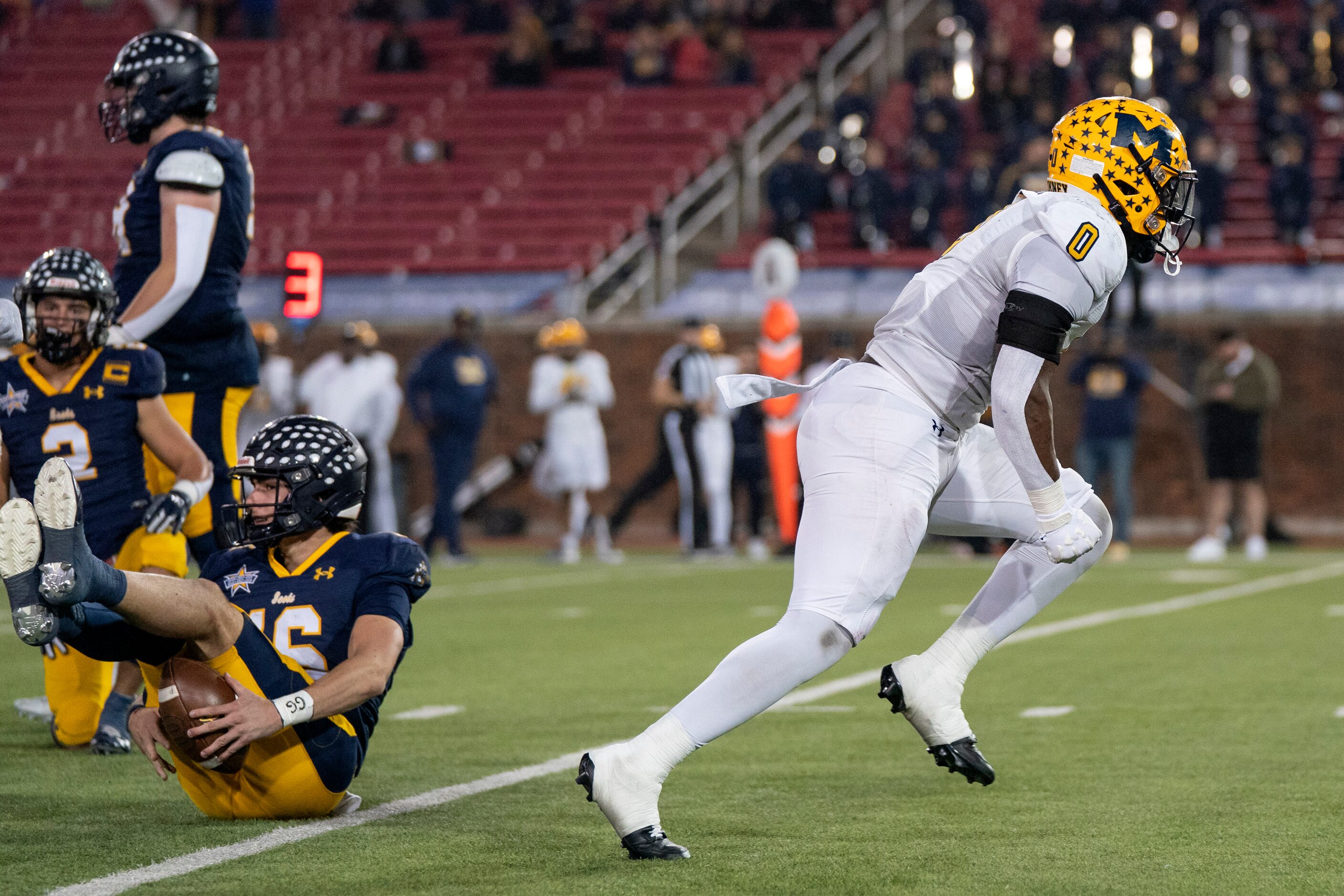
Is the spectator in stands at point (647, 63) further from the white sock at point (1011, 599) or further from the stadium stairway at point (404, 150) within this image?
the white sock at point (1011, 599)

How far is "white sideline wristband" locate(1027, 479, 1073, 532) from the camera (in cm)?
412

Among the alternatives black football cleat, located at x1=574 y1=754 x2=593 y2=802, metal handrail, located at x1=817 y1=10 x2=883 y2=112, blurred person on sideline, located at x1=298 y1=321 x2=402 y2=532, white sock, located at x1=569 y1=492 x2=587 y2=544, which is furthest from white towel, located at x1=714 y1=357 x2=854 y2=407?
metal handrail, located at x1=817 y1=10 x2=883 y2=112

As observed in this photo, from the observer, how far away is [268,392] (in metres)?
16.6

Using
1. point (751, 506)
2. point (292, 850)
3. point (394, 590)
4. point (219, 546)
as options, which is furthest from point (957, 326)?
point (751, 506)

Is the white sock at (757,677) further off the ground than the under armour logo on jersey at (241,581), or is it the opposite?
the under armour logo on jersey at (241,581)

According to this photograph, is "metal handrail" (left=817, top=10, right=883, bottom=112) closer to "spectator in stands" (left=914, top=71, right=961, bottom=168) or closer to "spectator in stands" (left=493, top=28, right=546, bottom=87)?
"spectator in stands" (left=914, top=71, right=961, bottom=168)

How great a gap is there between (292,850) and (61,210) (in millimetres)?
18649

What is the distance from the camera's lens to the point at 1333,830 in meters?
4.32

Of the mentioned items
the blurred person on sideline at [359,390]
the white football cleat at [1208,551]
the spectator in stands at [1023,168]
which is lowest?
the white football cleat at [1208,551]

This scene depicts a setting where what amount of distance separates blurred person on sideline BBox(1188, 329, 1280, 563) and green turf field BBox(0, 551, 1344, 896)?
251 inches

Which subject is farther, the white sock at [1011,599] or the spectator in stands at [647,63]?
the spectator in stands at [647,63]

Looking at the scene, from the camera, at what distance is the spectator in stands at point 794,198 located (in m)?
19.8

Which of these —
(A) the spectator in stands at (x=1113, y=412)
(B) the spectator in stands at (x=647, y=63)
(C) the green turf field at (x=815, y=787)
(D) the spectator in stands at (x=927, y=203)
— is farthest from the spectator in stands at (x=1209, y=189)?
(C) the green turf field at (x=815, y=787)

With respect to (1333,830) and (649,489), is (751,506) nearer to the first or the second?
(649,489)
